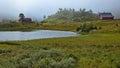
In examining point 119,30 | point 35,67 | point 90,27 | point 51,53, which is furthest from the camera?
point 90,27

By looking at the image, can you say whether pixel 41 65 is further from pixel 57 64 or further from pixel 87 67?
pixel 87 67

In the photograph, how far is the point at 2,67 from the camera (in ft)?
73.4

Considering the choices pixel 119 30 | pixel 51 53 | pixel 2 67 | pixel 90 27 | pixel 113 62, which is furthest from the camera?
pixel 90 27

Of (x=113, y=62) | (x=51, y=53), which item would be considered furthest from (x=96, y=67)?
(x=51, y=53)

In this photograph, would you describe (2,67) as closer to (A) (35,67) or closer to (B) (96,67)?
(A) (35,67)

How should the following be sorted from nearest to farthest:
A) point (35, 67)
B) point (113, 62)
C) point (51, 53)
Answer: point (35, 67), point (113, 62), point (51, 53)

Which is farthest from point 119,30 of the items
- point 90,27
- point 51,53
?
point 51,53

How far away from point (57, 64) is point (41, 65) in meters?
1.27

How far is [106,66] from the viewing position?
83.3 feet

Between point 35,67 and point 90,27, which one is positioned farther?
point 90,27

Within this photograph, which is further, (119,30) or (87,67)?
(119,30)

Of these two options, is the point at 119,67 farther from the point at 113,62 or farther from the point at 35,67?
the point at 35,67

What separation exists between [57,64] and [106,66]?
13.8 feet

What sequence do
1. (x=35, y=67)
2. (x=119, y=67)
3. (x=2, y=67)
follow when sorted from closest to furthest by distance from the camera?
(x=2, y=67)
(x=35, y=67)
(x=119, y=67)
